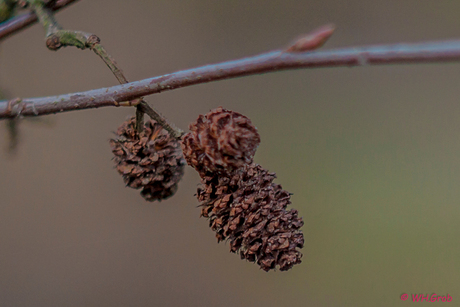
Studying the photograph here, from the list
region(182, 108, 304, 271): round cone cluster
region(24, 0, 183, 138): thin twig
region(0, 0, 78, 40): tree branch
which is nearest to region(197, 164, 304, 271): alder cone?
region(182, 108, 304, 271): round cone cluster

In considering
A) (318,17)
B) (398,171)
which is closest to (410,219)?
(398,171)

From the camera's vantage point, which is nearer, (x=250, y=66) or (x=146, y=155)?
(x=250, y=66)

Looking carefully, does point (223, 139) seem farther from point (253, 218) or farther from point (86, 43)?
point (86, 43)

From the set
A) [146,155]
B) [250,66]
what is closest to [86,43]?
[146,155]

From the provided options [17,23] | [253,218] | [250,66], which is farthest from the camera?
[17,23]

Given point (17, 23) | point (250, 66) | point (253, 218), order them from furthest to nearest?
point (17, 23) → point (253, 218) → point (250, 66)

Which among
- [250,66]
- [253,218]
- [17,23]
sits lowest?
[253,218]

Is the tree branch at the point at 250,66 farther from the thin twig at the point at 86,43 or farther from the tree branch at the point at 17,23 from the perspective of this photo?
the tree branch at the point at 17,23
